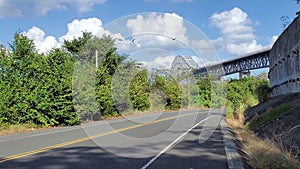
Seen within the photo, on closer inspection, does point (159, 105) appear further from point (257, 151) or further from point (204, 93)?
point (257, 151)

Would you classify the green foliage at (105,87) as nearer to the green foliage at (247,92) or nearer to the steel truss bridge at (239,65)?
the green foliage at (247,92)

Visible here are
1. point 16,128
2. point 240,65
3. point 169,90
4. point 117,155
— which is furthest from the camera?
point 240,65

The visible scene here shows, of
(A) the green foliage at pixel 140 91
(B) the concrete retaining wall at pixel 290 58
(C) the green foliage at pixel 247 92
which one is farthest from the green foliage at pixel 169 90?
(B) the concrete retaining wall at pixel 290 58

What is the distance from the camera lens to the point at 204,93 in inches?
2373

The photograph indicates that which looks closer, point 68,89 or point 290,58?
point 290,58

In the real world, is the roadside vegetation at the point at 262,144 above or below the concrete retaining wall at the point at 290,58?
below

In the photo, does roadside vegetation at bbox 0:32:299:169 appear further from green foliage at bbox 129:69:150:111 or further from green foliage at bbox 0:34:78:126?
green foliage at bbox 129:69:150:111

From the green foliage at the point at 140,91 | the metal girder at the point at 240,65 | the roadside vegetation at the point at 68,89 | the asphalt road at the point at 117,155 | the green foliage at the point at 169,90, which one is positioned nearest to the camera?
the asphalt road at the point at 117,155

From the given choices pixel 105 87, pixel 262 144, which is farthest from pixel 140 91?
pixel 262 144

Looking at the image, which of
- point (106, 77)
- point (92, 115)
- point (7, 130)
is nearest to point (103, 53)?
point (106, 77)

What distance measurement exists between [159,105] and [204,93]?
1138 centimetres

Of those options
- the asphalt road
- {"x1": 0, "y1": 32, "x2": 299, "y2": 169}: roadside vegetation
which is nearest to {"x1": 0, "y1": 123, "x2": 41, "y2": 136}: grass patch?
{"x1": 0, "y1": 32, "x2": 299, "y2": 169}: roadside vegetation

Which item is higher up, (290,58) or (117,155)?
(290,58)

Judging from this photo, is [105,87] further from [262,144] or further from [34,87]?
[262,144]
